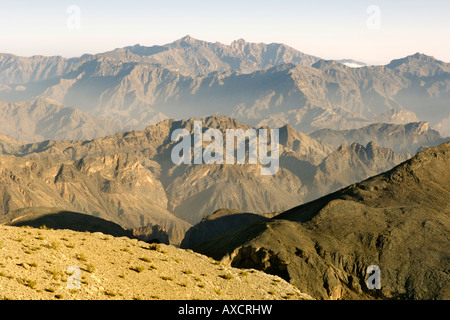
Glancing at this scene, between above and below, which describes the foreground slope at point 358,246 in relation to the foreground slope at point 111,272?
below

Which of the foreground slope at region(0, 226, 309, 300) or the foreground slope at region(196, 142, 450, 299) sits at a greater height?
the foreground slope at region(0, 226, 309, 300)

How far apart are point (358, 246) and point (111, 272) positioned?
6093 centimetres

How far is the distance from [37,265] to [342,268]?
59.3 metres

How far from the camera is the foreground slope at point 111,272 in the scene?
1175 inches

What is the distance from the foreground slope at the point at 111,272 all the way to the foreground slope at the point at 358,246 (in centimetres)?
3158

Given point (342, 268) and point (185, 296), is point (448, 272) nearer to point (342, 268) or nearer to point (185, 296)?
point (342, 268)

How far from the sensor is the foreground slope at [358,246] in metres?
74.4

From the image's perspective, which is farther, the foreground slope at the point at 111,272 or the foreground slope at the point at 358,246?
the foreground slope at the point at 358,246

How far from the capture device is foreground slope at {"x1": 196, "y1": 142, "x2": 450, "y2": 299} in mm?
74375

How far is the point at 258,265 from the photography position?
76.2 m

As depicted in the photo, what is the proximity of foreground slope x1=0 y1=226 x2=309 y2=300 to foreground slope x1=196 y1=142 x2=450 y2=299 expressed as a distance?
3158 centimetres

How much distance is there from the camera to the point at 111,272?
1369 inches
